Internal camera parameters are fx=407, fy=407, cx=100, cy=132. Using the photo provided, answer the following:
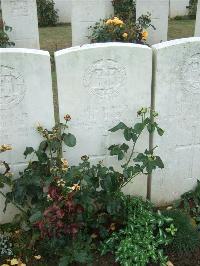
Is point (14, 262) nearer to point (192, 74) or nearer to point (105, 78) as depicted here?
point (105, 78)

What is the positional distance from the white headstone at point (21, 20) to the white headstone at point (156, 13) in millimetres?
2178

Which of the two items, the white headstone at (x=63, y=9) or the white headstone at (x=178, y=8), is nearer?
the white headstone at (x=63, y=9)

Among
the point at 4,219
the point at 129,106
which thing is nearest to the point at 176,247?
the point at 129,106

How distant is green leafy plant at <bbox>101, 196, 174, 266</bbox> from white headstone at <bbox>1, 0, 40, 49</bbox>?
18.6ft

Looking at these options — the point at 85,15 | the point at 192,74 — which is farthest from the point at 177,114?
the point at 85,15

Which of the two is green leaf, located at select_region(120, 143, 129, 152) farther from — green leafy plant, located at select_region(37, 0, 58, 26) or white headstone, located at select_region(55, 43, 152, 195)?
green leafy plant, located at select_region(37, 0, 58, 26)

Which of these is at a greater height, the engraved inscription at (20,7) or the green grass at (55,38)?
the engraved inscription at (20,7)

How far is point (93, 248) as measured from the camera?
3438 mm

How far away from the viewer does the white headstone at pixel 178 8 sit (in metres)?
13.4

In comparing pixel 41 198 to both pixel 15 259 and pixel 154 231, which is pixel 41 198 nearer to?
pixel 15 259

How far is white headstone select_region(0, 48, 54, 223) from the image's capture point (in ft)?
10.6

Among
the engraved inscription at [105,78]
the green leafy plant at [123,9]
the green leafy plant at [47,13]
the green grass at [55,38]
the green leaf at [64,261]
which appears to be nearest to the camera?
the green leaf at [64,261]

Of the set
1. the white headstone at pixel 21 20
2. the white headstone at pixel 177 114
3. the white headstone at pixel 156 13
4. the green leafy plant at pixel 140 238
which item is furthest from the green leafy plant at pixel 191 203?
the white headstone at pixel 21 20

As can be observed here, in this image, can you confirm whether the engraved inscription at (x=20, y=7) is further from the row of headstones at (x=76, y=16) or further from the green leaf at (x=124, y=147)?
the green leaf at (x=124, y=147)
